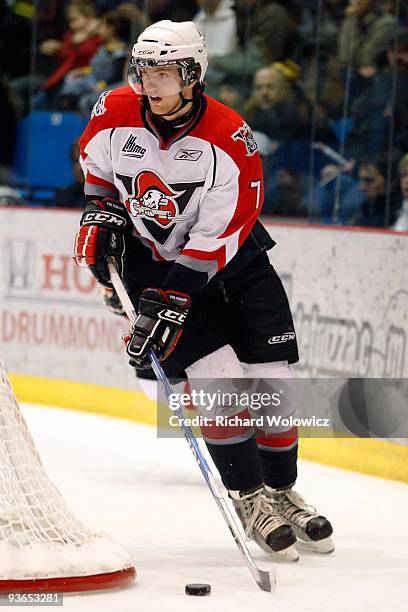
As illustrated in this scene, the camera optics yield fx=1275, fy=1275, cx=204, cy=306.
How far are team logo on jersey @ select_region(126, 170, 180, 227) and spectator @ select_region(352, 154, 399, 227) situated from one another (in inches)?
93.5

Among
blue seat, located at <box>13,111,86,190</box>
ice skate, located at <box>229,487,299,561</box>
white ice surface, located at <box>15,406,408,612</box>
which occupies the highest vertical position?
blue seat, located at <box>13,111,86,190</box>

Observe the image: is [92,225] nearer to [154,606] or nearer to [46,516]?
[46,516]

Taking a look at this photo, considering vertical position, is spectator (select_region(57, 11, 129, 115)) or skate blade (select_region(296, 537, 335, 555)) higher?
spectator (select_region(57, 11, 129, 115))

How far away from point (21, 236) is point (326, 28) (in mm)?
1722

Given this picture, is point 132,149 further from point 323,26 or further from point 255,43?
point 255,43

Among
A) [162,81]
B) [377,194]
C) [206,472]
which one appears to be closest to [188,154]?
[162,81]

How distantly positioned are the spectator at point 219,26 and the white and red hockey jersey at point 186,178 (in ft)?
10.6

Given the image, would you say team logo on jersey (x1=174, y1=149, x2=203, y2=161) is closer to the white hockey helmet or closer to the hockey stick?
the white hockey helmet

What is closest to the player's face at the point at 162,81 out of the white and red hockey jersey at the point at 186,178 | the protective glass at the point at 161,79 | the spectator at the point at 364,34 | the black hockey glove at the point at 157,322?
the protective glass at the point at 161,79

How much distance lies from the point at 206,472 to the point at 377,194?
2722 mm

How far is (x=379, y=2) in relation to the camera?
5.69 metres

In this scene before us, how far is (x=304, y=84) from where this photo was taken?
6.05 metres

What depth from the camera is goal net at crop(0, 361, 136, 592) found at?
272 cm

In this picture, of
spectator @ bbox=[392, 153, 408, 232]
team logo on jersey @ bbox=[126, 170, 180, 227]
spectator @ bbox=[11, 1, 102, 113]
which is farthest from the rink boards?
spectator @ bbox=[11, 1, 102, 113]
